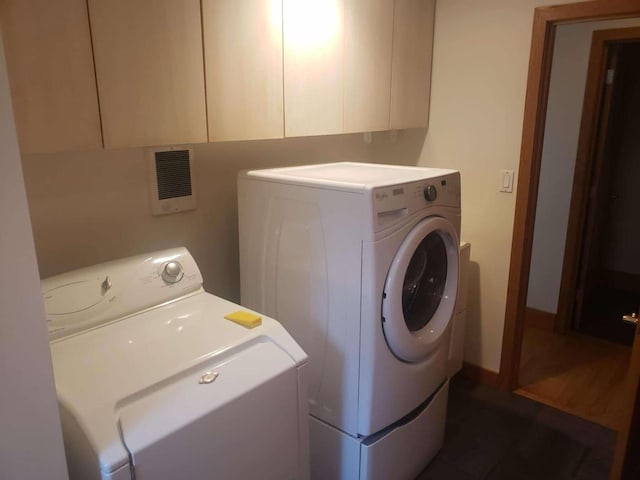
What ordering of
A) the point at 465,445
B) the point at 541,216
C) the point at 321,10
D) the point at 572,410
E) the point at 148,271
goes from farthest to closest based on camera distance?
the point at 541,216, the point at 572,410, the point at 465,445, the point at 321,10, the point at 148,271

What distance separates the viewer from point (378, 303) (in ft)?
5.26

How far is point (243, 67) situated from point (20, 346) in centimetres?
114

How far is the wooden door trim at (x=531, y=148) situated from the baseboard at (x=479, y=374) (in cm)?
4

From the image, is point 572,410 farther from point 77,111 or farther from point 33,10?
point 33,10

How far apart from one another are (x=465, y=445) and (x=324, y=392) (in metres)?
0.89

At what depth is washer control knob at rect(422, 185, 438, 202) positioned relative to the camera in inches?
67.3

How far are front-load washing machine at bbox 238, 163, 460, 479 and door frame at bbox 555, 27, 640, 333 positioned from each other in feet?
5.71

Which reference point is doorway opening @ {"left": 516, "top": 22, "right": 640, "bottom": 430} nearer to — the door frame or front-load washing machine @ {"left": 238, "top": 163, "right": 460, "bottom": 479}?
the door frame

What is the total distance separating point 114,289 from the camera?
4.87ft

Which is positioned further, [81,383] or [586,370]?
[586,370]

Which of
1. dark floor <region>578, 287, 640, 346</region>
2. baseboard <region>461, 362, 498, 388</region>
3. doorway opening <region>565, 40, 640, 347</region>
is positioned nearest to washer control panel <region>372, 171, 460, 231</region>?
baseboard <region>461, 362, 498, 388</region>

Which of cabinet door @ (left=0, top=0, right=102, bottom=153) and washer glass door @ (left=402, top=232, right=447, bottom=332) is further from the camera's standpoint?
washer glass door @ (left=402, top=232, right=447, bottom=332)

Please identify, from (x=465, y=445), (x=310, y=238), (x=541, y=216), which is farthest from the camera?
(x=541, y=216)

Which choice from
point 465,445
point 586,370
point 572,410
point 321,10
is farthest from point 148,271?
point 586,370
